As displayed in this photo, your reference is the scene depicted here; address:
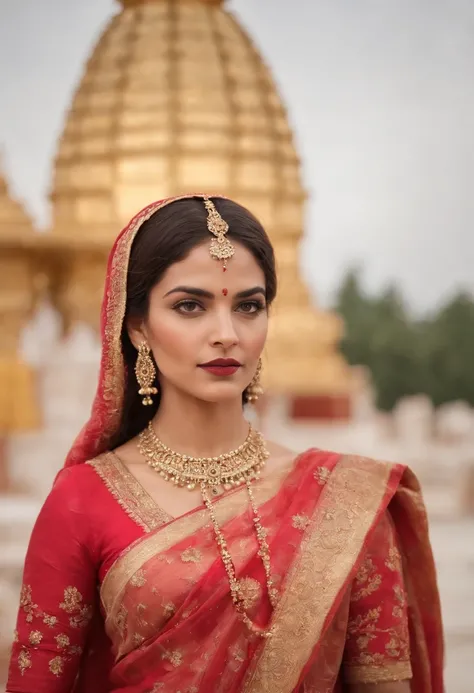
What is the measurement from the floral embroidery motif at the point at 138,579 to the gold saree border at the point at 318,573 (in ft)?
1.05

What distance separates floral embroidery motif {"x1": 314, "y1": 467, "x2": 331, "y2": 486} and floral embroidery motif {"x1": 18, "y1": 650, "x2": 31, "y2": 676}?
0.82m

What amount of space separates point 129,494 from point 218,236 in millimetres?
649

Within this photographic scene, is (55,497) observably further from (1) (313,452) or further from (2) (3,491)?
(2) (3,491)

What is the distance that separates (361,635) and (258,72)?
478 inches

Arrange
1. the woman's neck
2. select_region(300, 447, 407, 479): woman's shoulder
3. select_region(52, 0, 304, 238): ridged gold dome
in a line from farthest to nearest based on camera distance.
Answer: select_region(52, 0, 304, 238): ridged gold dome < select_region(300, 447, 407, 479): woman's shoulder < the woman's neck

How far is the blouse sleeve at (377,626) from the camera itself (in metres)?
2.86

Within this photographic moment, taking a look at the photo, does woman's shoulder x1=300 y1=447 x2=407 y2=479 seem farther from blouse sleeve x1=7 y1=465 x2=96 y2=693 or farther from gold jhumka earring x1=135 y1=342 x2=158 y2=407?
blouse sleeve x1=7 y1=465 x2=96 y2=693

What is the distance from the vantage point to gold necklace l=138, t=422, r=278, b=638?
9.28 ft

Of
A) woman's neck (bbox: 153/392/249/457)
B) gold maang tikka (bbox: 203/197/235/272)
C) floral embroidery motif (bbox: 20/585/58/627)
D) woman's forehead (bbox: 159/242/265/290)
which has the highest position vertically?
gold maang tikka (bbox: 203/197/235/272)

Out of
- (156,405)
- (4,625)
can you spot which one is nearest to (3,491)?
(4,625)

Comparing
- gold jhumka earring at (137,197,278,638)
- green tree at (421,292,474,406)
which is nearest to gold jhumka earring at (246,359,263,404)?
gold jhumka earring at (137,197,278,638)

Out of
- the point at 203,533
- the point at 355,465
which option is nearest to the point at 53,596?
the point at 203,533

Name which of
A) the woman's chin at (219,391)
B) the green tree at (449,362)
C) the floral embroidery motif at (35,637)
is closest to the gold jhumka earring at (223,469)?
the woman's chin at (219,391)

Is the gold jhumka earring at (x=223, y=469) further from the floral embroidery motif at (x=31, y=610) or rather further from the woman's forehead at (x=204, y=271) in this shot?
the floral embroidery motif at (x=31, y=610)
